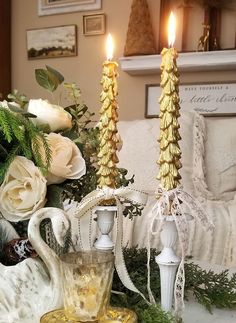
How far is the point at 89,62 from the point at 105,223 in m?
2.38

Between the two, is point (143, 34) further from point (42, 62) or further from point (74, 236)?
point (74, 236)

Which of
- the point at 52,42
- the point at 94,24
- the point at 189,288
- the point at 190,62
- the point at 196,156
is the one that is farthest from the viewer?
the point at 52,42

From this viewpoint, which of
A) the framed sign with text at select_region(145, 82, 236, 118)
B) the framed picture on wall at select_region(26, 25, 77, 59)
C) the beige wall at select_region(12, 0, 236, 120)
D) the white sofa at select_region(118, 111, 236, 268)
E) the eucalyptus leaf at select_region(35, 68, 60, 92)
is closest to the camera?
the eucalyptus leaf at select_region(35, 68, 60, 92)

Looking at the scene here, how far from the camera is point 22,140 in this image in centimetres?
69

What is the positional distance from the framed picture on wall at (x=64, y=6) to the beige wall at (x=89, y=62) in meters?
0.03

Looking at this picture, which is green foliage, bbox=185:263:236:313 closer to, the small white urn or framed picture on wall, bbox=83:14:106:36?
the small white urn

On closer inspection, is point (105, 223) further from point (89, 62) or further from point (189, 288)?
point (89, 62)

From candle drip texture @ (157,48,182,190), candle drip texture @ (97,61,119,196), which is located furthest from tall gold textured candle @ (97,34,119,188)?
candle drip texture @ (157,48,182,190)

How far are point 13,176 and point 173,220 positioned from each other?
0.25m

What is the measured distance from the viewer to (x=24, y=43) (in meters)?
3.20

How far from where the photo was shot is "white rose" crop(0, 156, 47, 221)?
0.69 metres

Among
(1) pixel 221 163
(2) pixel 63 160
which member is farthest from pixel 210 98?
(2) pixel 63 160

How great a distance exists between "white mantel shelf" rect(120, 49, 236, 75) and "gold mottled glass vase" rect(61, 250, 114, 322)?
7.01 feet

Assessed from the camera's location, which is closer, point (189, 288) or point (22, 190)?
point (22, 190)
